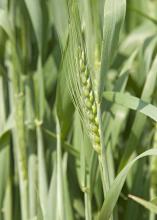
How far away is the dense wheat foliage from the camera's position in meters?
0.67

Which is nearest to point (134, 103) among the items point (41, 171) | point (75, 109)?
point (75, 109)

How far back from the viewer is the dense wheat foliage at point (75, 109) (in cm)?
67

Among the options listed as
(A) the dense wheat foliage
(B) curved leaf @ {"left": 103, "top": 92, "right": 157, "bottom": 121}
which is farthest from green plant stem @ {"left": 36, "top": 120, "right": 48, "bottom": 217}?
(B) curved leaf @ {"left": 103, "top": 92, "right": 157, "bottom": 121}

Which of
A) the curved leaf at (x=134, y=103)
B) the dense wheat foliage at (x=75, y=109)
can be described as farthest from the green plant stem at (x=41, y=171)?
the curved leaf at (x=134, y=103)

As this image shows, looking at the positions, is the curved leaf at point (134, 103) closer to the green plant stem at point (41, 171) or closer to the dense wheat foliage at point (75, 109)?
the dense wheat foliage at point (75, 109)

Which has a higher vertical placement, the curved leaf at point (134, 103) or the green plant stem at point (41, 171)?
the curved leaf at point (134, 103)

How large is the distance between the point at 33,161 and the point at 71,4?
41cm

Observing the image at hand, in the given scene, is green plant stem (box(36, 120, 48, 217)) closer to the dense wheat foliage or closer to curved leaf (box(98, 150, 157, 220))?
the dense wheat foliage

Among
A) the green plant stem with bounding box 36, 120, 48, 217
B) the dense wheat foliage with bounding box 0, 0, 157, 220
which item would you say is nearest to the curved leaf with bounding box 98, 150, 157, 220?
the dense wheat foliage with bounding box 0, 0, 157, 220

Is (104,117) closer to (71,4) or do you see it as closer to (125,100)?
(125,100)

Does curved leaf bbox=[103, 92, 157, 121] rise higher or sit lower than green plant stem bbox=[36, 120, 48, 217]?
higher

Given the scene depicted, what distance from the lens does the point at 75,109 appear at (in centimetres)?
84

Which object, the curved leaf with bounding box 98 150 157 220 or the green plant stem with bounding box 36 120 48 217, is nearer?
the curved leaf with bounding box 98 150 157 220

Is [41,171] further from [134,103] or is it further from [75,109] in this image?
[134,103]
